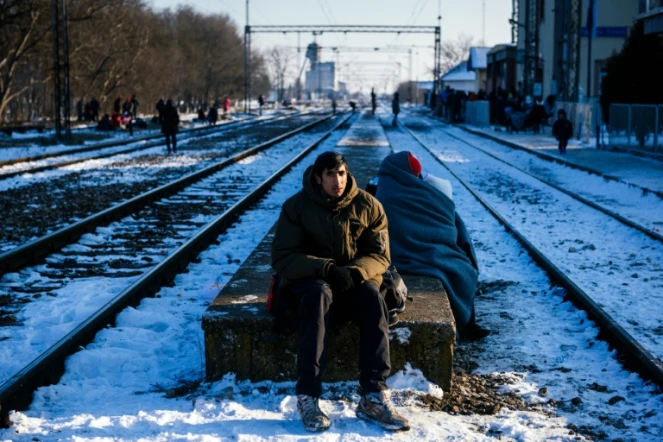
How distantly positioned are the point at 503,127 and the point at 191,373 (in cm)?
3837

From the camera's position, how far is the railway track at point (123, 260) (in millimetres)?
5602

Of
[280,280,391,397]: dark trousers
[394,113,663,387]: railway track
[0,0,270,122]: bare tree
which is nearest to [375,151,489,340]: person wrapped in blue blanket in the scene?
[394,113,663,387]: railway track

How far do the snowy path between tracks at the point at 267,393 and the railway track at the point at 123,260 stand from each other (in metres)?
0.12

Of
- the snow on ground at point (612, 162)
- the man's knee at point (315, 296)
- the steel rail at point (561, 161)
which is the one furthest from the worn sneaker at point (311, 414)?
the snow on ground at point (612, 162)

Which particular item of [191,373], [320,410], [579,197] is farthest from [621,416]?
[579,197]

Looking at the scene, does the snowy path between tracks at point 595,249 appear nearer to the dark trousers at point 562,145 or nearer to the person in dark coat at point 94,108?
the dark trousers at point 562,145

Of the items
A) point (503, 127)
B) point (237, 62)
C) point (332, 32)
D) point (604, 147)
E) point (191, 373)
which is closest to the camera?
point (191, 373)

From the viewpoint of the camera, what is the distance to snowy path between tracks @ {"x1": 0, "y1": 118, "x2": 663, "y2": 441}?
460 cm

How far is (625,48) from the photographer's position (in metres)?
27.8

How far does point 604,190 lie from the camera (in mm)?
16812

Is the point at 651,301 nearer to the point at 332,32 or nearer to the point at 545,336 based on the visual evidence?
the point at 545,336

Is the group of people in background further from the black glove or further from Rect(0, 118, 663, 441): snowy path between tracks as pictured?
the black glove

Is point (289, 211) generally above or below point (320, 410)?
above

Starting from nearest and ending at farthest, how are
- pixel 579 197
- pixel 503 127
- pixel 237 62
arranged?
pixel 579 197
pixel 503 127
pixel 237 62
